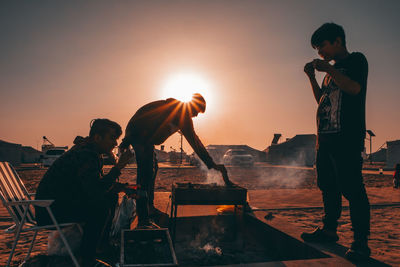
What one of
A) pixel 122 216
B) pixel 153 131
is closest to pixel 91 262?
pixel 122 216

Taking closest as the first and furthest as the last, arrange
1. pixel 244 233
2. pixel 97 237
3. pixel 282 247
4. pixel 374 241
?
pixel 97 237, pixel 282 247, pixel 374 241, pixel 244 233

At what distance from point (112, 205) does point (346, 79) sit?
101 inches

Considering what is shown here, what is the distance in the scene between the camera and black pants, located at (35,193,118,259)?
2.47m

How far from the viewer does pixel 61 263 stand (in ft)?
8.31

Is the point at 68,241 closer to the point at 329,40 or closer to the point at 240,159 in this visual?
the point at 329,40

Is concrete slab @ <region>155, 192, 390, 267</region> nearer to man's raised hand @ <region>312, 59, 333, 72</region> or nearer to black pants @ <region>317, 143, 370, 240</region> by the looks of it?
black pants @ <region>317, 143, 370, 240</region>

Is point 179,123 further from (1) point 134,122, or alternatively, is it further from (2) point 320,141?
(2) point 320,141

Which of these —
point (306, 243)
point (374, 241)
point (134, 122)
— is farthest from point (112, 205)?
point (374, 241)

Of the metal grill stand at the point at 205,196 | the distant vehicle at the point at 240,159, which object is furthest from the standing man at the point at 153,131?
the distant vehicle at the point at 240,159

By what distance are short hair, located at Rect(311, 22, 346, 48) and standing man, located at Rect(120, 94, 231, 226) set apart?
190 centimetres

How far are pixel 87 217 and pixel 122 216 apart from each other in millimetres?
1055

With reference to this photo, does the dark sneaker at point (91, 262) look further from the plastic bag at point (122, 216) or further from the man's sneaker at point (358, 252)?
the man's sneaker at point (358, 252)

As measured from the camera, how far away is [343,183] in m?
2.66

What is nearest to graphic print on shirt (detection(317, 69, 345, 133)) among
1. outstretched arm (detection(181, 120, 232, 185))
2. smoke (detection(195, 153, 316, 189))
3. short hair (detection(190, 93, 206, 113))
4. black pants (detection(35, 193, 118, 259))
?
outstretched arm (detection(181, 120, 232, 185))
